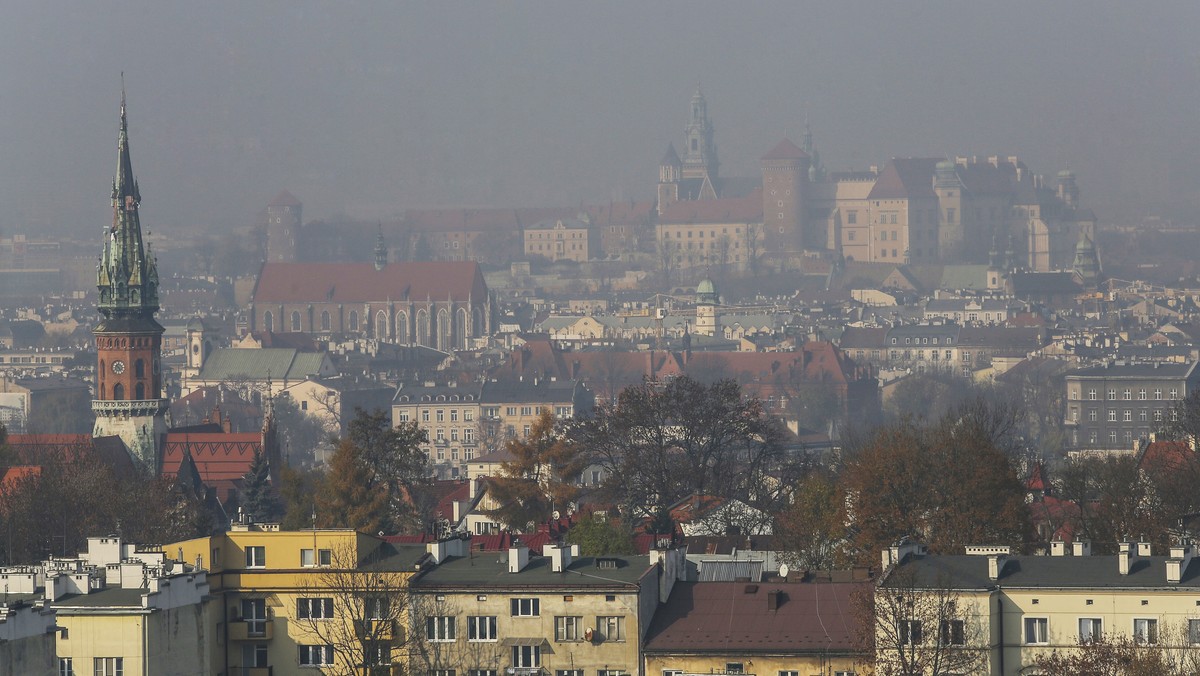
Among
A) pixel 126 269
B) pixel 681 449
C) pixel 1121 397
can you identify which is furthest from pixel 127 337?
pixel 1121 397

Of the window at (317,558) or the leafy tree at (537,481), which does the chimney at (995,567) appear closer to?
the window at (317,558)

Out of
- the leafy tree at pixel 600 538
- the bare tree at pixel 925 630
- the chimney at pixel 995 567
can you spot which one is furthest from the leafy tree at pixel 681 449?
the bare tree at pixel 925 630

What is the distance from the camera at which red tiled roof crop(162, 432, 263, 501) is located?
96625 millimetres

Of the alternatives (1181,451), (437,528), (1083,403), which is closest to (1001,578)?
(437,528)

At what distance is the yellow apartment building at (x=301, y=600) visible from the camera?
Answer: 1678 inches

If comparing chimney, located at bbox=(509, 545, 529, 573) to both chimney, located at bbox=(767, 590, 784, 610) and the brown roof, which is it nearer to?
the brown roof

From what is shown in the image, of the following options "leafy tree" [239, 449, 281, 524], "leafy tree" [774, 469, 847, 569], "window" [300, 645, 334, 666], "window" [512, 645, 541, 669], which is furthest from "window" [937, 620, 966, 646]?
"leafy tree" [239, 449, 281, 524]

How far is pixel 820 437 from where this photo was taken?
129125 millimetres

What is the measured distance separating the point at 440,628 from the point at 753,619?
13.6 ft

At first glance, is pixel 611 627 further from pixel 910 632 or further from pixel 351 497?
pixel 351 497

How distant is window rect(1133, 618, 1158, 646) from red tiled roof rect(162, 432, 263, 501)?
56953 mm

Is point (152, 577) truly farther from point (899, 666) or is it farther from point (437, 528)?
point (437, 528)

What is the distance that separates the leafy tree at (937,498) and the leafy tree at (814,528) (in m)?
0.38

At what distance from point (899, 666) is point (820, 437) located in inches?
3520
